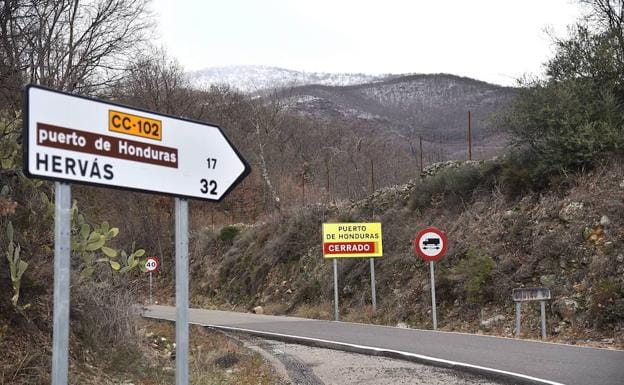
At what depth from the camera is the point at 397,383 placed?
26.1 feet

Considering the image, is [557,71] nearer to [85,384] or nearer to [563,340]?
[563,340]

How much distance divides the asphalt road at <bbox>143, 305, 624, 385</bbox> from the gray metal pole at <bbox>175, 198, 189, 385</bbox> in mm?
5168

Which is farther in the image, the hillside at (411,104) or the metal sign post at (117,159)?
the hillside at (411,104)

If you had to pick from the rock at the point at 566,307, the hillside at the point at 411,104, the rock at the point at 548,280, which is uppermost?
the hillside at the point at 411,104

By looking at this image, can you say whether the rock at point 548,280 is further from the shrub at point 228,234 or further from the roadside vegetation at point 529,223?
the shrub at point 228,234

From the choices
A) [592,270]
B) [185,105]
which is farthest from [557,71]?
[185,105]

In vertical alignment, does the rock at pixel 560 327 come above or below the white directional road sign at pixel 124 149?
below

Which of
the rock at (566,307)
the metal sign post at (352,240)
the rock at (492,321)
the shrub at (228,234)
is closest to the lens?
the rock at (566,307)

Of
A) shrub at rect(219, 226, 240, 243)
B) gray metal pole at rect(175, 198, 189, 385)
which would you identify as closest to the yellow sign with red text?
shrub at rect(219, 226, 240, 243)

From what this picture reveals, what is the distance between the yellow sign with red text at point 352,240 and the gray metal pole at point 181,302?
51.7ft

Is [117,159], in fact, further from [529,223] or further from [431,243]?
[529,223]

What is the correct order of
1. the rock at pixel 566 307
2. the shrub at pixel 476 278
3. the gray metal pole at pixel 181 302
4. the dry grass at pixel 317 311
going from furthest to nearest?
1. the dry grass at pixel 317 311
2. the shrub at pixel 476 278
3. the rock at pixel 566 307
4. the gray metal pole at pixel 181 302

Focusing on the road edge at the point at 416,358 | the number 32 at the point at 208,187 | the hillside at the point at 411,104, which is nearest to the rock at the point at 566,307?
the road edge at the point at 416,358

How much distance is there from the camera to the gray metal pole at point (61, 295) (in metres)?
3.01
